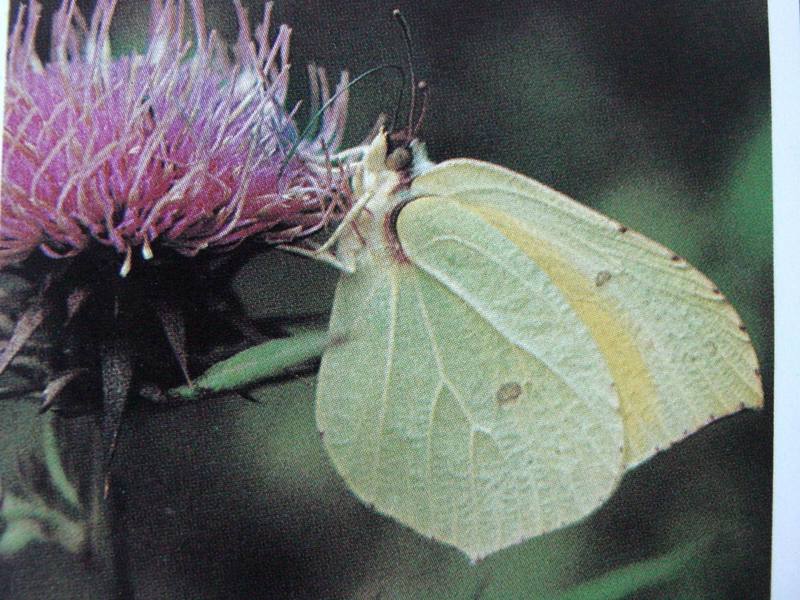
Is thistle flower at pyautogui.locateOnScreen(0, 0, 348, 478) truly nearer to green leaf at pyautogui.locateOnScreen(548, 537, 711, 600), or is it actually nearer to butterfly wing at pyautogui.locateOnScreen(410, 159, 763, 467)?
butterfly wing at pyautogui.locateOnScreen(410, 159, 763, 467)

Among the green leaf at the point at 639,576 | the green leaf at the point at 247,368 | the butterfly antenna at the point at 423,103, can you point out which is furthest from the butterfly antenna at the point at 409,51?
the green leaf at the point at 639,576

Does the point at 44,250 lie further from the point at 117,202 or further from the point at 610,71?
the point at 610,71

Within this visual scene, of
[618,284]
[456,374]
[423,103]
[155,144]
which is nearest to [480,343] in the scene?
[456,374]

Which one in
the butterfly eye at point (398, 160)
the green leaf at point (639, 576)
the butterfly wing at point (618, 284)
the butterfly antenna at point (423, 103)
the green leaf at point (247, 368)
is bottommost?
the green leaf at point (639, 576)

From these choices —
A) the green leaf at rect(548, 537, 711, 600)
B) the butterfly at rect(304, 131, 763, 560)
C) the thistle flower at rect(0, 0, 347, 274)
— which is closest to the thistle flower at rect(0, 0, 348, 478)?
the thistle flower at rect(0, 0, 347, 274)

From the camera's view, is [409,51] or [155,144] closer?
[155,144]

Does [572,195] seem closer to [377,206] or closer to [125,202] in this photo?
[377,206]

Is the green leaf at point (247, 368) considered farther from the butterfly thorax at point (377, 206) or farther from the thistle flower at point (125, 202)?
the butterfly thorax at point (377, 206)
